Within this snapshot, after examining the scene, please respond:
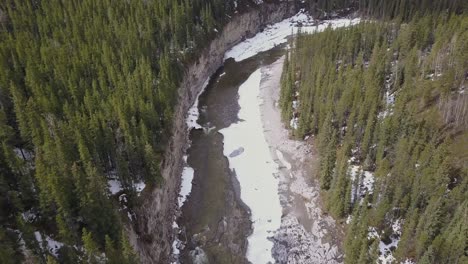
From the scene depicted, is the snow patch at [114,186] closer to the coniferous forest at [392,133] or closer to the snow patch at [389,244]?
the coniferous forest at [392,133]

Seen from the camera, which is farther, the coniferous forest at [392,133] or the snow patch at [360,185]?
the snow patch at [360,185]

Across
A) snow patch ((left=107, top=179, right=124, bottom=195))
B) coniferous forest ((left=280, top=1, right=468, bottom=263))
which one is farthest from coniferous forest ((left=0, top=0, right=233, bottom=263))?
coniferous forest ((left=280, top=1, right=468, bottom=263))

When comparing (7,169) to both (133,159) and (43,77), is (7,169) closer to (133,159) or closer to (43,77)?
(133,159)

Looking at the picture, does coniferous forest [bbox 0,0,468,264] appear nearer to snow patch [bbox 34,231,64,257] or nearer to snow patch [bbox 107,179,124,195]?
snow patch [bbox 34,231,64,257]

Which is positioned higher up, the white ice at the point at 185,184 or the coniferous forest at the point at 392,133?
the coniferous forest at the point at 392,133

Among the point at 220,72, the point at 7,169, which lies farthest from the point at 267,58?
the point at 7,169

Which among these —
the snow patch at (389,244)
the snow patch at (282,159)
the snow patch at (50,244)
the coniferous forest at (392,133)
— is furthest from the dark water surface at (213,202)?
the snow patch at (50,244)
